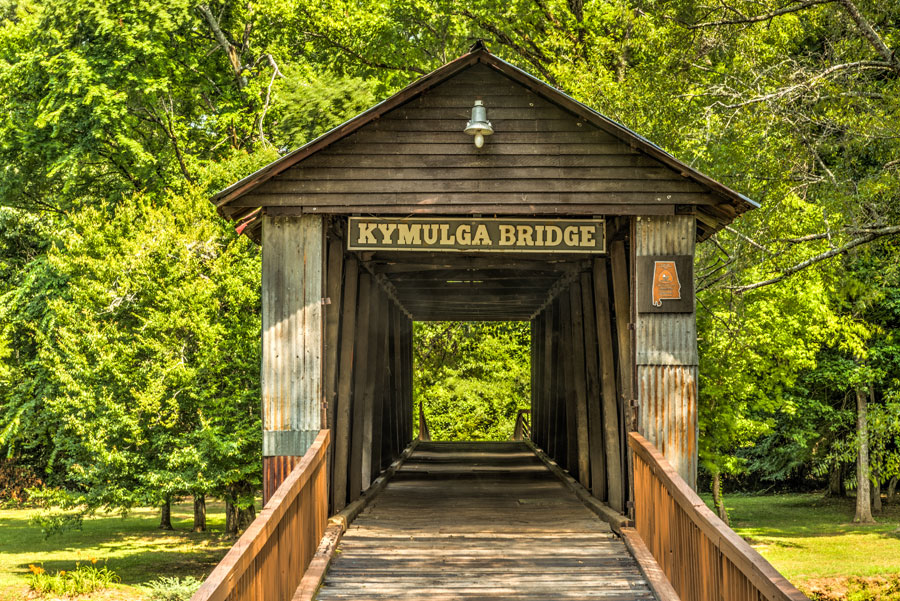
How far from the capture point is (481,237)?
1005 cm

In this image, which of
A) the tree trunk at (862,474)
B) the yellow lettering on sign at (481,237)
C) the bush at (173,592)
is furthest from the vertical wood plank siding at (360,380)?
the tree trunk at (862,474)

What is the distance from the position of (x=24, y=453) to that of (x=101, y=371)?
39.4 feet

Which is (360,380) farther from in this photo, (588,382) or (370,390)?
(588,382)

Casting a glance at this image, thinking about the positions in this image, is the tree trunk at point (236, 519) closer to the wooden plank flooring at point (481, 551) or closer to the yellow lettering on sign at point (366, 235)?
the wooden plank flooring at point (481, 551)

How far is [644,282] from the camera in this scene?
9.92m

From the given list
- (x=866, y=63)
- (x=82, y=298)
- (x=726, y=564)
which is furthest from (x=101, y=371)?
(x=726, y=564)

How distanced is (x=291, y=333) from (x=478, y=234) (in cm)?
211

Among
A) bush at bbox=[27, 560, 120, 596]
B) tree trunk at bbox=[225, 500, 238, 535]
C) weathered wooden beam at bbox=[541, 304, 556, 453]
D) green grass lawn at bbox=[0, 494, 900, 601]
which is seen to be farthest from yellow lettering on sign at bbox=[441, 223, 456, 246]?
tree trunk at bbox=[225, 500, 238, 535]

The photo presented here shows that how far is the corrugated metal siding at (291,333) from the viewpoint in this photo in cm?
975

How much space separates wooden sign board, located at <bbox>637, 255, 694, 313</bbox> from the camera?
9898 mm

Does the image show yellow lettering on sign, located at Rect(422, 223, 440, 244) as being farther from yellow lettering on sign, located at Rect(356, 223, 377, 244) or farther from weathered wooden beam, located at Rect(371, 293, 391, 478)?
weathered wooden beam, located at Rect(371, 293, 391, 478)

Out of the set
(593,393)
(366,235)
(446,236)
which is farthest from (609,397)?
(366,235)

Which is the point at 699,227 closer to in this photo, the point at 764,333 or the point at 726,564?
the point at 726,564

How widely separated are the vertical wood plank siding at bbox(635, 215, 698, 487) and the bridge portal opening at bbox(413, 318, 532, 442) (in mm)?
22788
